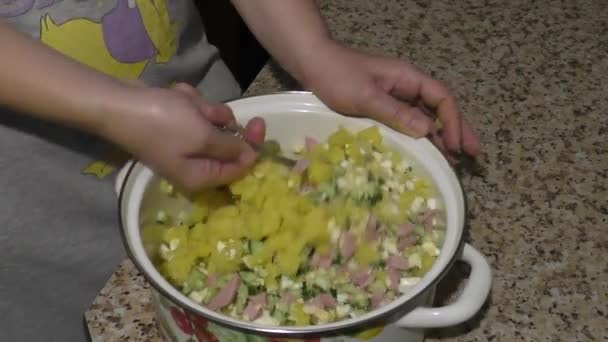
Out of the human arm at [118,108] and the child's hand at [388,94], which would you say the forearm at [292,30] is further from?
the human arm at [118,108]

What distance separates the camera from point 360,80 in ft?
2.39

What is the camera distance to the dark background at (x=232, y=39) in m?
1.57

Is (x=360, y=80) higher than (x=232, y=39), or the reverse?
(x=360, y=80)

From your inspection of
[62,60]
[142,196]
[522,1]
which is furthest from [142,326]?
[522,1]

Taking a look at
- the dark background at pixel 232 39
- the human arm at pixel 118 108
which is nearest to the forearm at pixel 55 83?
the human arm at pixel 118 108

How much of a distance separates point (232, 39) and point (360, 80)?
91 cm

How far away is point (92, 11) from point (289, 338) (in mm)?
450

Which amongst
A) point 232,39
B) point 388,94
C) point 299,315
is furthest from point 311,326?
point 232,39

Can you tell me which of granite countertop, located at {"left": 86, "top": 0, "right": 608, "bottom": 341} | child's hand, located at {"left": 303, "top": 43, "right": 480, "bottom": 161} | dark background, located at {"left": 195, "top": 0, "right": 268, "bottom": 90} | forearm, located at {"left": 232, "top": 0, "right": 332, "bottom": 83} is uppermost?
forearm, located at {"left": 232, "top": 0, "right": 332, "bottom": 83}

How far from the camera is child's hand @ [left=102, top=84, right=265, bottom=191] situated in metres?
0.61

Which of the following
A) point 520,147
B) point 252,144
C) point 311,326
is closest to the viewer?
point 311,326

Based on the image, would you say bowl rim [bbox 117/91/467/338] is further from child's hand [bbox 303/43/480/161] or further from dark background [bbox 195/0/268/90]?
dark background [bbox 195/0/268/90]

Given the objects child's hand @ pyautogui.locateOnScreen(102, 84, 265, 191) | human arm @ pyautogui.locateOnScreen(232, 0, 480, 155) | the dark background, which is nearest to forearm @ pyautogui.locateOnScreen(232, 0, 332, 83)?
human arm @ pyautogui.locateOnScreen(232, 0, 480, 155)

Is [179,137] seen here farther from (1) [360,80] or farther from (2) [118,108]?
(1) [360,80]
